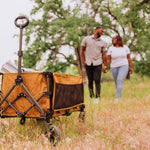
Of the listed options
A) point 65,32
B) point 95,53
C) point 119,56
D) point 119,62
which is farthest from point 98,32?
point 65,32

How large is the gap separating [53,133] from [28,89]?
637 millimetres

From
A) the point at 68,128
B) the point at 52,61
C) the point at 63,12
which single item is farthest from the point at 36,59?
the point at 68,128

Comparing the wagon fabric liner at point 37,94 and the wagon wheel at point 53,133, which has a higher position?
the wagon fabric liner at point 37,94

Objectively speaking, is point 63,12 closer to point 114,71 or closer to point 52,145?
point 114,71

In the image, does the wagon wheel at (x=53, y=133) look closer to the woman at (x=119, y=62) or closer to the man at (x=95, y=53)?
the man at (x=95, y=53)

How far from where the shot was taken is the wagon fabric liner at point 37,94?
2.96m

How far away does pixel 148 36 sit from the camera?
53.5ft

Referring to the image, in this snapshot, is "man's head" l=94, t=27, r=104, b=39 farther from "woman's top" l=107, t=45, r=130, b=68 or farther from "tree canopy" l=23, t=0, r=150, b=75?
"tree canopy" l=23, t=0, r=150, b=75

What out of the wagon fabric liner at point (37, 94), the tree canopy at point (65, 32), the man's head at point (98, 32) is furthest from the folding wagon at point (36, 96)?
the tree canopy at point (65, 32)

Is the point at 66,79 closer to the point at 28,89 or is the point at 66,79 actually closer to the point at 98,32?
the point at 28,89

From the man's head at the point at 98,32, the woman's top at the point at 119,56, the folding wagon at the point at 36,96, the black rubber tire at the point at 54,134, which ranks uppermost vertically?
the man's head at the point at 98,32

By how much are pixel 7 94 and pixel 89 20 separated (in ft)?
42.6

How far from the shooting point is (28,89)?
3047 millimetres

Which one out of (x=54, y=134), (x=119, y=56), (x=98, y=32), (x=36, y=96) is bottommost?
(x=54, y=134)
